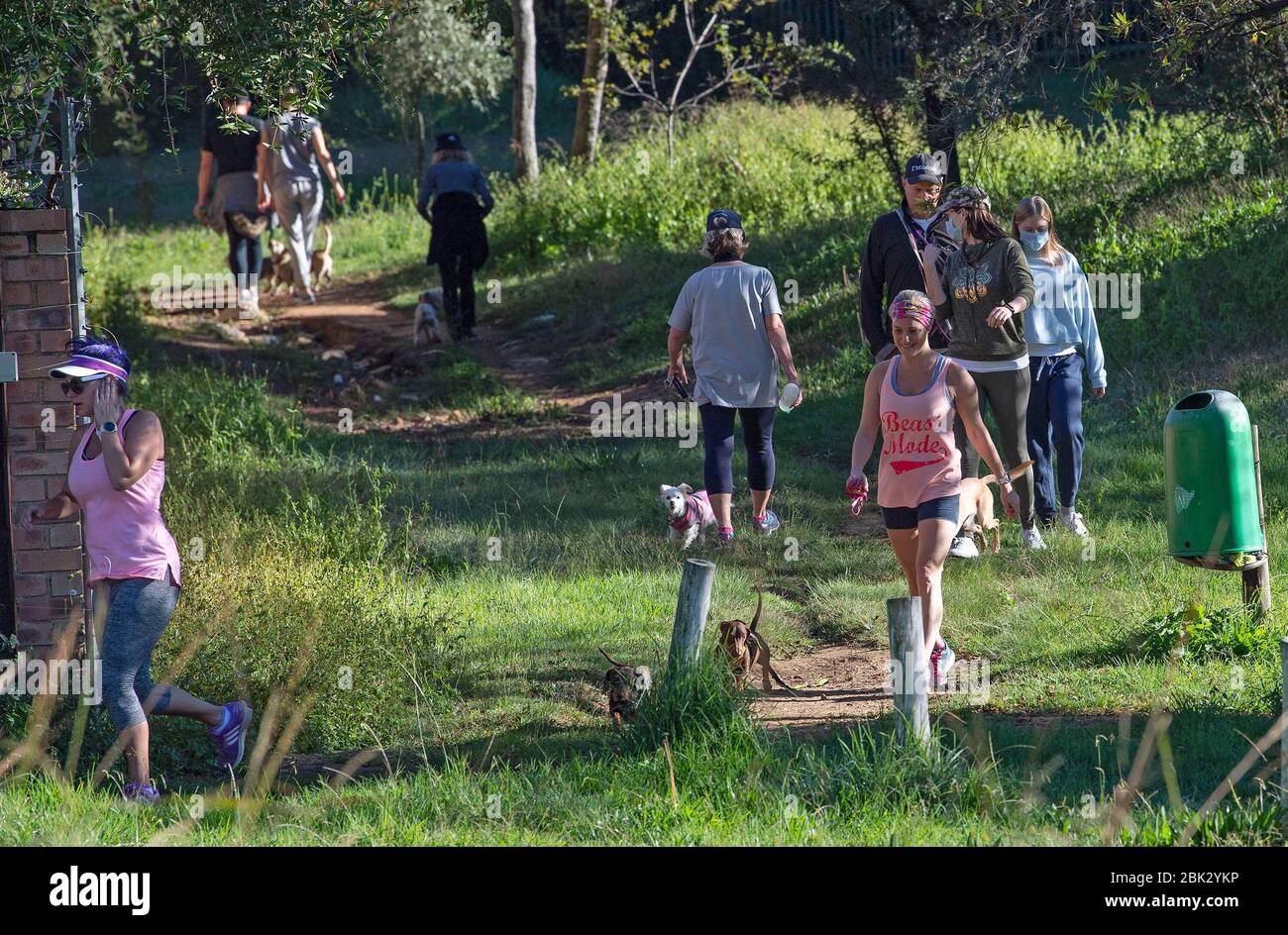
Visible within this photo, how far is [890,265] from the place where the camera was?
8.26 metres

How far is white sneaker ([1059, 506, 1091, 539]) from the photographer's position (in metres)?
8.45

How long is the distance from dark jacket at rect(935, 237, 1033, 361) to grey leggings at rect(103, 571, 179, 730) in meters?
4.46

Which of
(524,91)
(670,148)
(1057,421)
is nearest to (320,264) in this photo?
(524,91)

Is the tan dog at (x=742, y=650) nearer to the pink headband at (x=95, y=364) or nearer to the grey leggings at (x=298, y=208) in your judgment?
the pink headband at (x=95, y=364)

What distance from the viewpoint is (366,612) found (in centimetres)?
728

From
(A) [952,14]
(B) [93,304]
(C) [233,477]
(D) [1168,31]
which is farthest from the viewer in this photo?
(B) [93,304]

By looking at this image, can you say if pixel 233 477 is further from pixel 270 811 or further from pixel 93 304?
pixel 93 304

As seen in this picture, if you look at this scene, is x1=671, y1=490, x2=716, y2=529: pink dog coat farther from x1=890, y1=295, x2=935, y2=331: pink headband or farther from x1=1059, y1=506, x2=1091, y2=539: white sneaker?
x1=890, y1=295, x2=935, y2=331: pink headband

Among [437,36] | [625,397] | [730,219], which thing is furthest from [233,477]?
[437,36]

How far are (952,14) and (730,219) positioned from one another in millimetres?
5242

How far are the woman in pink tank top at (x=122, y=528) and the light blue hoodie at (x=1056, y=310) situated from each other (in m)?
4.81

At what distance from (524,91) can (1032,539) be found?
13.2 m

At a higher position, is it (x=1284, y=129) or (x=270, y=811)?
(x=1284, y=129)

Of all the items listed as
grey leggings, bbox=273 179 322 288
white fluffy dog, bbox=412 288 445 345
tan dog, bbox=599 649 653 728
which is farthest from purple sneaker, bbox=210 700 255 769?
grey leggings, bbox=273 179 322 288
